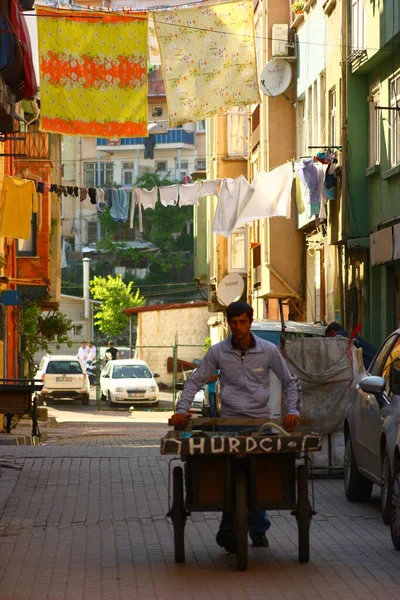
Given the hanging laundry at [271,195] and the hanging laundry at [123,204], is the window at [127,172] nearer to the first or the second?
the hanging laundry at [123,204]

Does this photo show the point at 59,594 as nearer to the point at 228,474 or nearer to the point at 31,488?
the point at 228,474

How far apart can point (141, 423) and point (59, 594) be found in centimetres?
2645

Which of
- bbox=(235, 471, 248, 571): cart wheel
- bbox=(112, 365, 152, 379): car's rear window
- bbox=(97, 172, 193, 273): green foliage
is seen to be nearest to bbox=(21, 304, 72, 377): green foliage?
bbox=(112, 365, 152, 379): car's rear window

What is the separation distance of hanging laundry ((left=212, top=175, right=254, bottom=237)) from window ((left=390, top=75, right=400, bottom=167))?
18.9 feet

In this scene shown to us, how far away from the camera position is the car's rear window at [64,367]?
145 feet

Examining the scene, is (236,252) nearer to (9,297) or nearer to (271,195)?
(9,297)

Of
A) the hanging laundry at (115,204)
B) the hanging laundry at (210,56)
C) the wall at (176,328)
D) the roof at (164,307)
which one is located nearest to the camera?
the hanging laundry at (210,56)

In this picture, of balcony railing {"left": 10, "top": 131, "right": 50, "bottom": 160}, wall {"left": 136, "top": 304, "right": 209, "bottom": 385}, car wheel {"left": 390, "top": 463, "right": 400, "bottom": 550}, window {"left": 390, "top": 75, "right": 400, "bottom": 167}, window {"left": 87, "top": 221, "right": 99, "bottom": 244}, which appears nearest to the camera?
car wheel {"left": 390, "top": 463, "right": 400, "bottom": 550}

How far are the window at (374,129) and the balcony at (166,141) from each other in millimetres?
76611

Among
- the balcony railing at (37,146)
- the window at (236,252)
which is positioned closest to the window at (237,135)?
the window at (236,252)

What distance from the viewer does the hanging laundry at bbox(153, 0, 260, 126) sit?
21.1 meters

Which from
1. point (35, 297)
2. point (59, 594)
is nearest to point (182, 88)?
point (59, 594)

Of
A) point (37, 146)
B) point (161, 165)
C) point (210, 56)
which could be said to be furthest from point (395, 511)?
point (161, 165)

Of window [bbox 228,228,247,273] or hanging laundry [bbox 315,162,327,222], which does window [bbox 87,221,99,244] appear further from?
hanging laundry [bbox 315,162,327,222]
